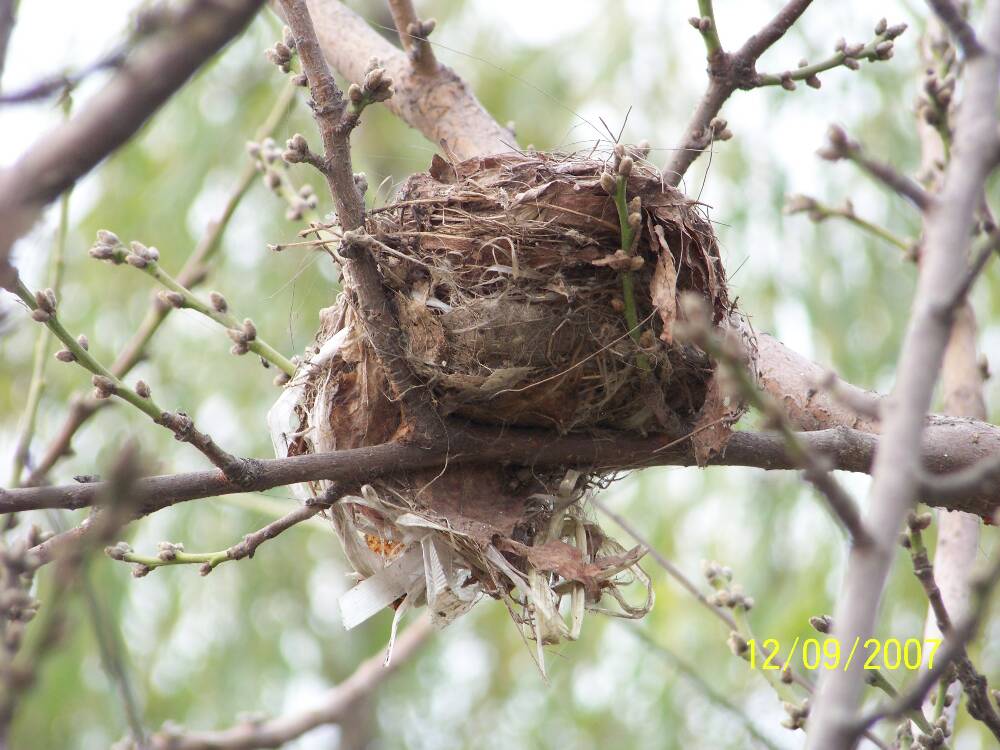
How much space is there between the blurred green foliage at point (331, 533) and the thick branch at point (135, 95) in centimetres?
330

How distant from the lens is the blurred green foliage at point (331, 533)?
495cm

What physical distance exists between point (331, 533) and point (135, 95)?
428cm

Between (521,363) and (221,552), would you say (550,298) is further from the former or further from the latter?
(221,552)

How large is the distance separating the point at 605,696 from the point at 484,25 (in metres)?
3.94

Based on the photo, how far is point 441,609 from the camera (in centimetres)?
246

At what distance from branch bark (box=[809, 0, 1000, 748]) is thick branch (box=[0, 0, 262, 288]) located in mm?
843

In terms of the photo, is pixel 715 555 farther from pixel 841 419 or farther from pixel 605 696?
pixel 841 419

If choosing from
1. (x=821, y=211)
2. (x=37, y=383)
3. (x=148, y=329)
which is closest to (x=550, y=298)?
(x=821, y=211)

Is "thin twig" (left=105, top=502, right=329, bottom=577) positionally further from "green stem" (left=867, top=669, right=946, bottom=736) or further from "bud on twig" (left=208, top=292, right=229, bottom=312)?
"green stem" (left=867, top=669, right=946, bottom=736)

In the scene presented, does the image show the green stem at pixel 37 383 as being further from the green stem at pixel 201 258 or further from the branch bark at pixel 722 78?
the branch bark at pixel 722 78

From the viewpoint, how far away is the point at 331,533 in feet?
17.3

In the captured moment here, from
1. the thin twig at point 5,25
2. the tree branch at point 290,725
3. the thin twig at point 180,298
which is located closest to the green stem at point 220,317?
the thin twig at point 180,298

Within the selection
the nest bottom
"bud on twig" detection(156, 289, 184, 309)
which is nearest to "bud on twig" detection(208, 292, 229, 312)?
"bud on twig" detection(156, 289, 184, 309)

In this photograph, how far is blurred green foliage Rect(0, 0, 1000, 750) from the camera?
495 centimetres
